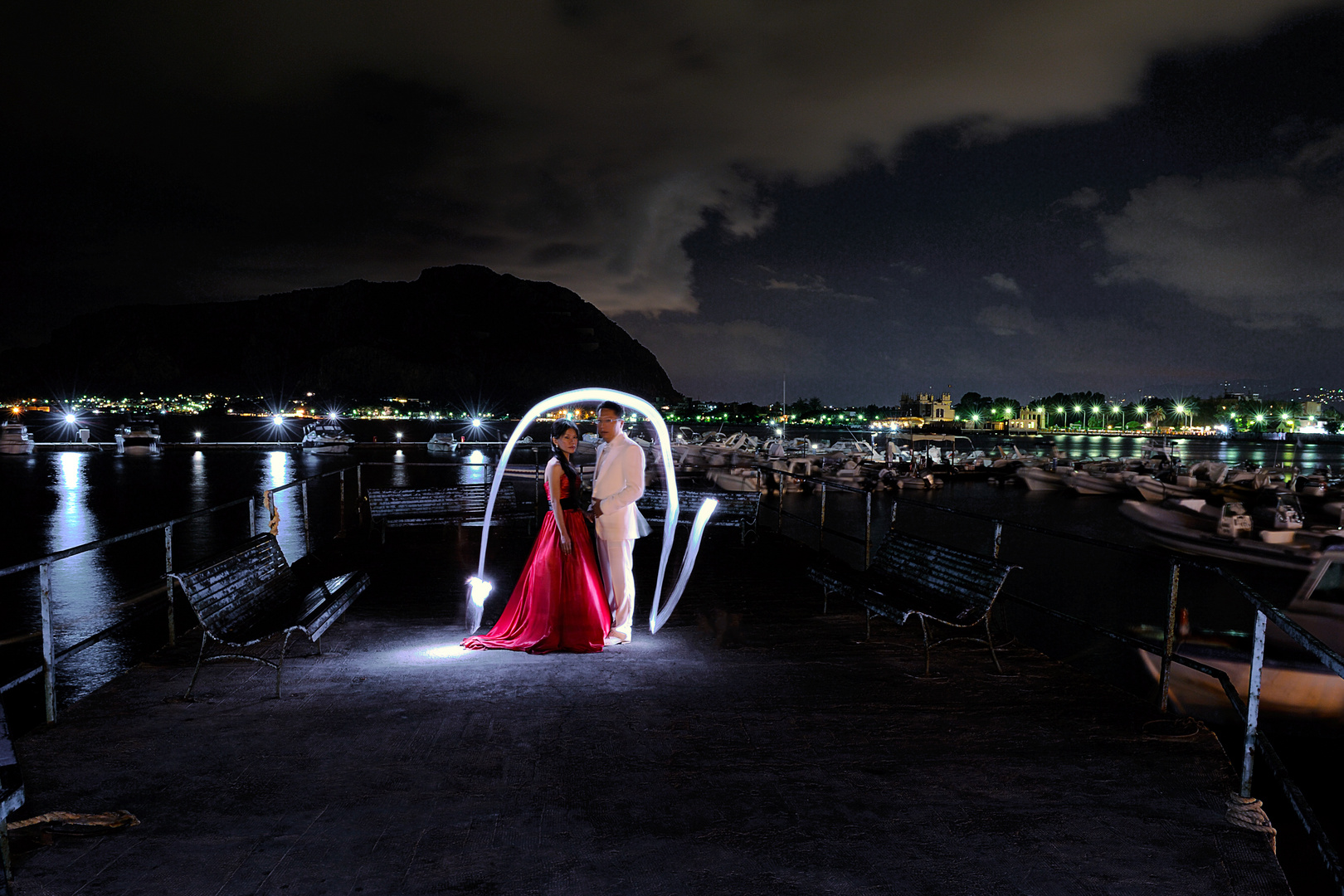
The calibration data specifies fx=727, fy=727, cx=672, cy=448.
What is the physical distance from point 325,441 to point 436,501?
58.2 m

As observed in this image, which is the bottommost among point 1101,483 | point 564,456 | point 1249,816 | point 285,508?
point 1101,483

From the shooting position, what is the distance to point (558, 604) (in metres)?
5.87

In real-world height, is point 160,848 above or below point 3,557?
above

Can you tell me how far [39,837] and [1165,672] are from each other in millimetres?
6090

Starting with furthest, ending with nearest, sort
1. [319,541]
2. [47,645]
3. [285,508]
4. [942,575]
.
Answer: [285,508] → [319,541] → [942,575] → [47,645]

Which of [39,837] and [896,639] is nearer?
[39,837]

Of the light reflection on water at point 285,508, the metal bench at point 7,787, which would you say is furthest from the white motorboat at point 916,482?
the metal bench at point 7,787

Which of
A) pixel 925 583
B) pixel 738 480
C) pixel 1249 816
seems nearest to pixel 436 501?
pixel 925 583

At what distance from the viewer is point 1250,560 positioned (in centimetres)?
2242

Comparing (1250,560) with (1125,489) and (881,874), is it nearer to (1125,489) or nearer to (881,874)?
(881,874)

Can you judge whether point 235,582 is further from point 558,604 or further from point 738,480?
point 738,480

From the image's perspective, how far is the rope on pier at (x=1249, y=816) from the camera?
3.25 m

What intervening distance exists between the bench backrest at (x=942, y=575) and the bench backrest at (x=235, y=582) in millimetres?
4897

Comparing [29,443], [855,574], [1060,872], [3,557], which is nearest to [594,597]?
[855,574]
